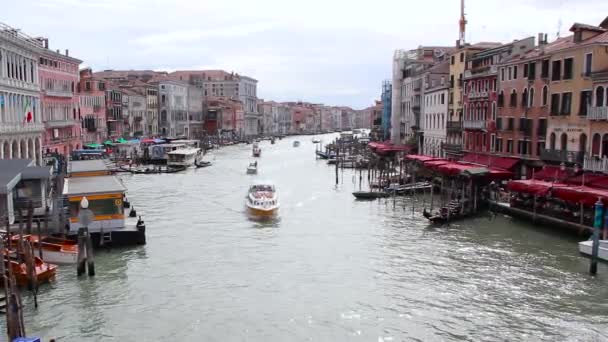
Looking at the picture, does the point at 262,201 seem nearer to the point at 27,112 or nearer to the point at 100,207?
the point at 100,207

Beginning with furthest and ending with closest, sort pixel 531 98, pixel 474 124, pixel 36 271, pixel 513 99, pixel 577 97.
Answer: pixel 474 124, pixel 513 99, pixel 531 98, pixel 577 97, pixel 36 271

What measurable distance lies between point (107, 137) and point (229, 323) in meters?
53.1

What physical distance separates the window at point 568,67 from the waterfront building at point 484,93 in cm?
425

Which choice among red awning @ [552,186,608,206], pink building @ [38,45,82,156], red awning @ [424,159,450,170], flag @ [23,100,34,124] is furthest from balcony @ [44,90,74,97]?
red awning @ [552,186,608,206]

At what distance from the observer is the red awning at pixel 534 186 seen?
23422 mm

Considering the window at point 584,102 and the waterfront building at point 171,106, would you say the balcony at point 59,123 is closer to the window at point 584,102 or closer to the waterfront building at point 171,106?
the waterfront building at point 171,106

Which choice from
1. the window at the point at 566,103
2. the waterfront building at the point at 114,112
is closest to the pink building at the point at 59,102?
the waterfront building at the point at 114,112

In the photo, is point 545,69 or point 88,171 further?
point 545,69

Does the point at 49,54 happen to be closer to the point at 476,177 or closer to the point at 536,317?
the point at 476,177

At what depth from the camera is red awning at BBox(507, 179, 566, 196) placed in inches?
922

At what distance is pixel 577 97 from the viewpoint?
2559 cm

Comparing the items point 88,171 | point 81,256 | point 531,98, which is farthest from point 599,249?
point 88,171

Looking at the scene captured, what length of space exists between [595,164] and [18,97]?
94.6 ft

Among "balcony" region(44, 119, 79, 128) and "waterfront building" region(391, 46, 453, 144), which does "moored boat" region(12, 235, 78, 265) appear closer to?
"balcony" region(44, 119, 79, 128)
